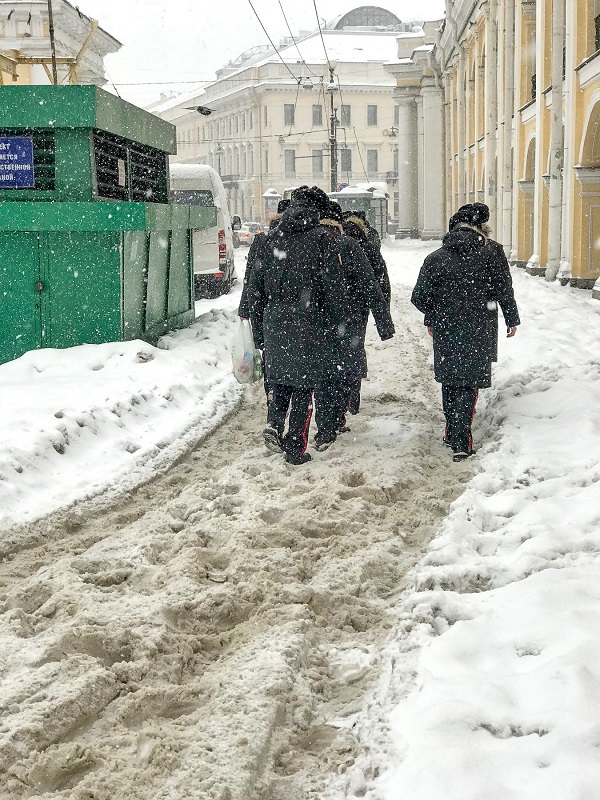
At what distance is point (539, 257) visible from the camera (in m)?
21.4

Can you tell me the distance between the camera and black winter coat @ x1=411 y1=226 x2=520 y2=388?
21.4 ft

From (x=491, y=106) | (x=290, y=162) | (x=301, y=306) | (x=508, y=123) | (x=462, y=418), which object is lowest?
(x=462, y=418)

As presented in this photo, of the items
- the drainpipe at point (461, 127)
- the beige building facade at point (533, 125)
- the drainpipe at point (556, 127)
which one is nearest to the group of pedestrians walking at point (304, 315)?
the beige building facade at point (533, 125)

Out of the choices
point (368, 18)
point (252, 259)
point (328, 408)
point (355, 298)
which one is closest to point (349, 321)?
point (355, 298)

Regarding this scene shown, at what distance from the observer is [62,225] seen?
362 inches

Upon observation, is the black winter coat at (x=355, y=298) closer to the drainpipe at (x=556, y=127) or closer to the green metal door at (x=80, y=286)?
the green metal door at (x=80, y=286)

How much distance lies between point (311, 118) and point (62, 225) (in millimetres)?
64049

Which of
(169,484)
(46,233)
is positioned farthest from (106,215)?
(169,484)

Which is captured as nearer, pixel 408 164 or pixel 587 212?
pixel 587 212

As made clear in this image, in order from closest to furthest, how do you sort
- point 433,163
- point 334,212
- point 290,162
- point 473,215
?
point 473,215 → point 334,212 → point 433,163 → point 290,162

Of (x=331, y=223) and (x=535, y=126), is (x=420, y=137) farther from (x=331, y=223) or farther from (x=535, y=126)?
(x=331, y=223)

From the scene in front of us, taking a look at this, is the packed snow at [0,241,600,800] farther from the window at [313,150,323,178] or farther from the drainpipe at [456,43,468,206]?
the window at [313,150,323,178]

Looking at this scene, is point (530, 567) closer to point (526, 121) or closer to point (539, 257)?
point (539, 257)

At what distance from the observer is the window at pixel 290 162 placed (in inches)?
2820
